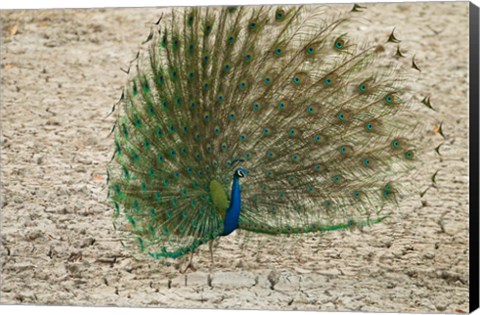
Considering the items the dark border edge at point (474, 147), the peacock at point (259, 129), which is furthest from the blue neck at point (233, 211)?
the dark border edge at point (474, 147)

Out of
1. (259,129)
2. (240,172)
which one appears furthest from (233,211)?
(259,129)

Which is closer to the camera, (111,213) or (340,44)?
(340,44)

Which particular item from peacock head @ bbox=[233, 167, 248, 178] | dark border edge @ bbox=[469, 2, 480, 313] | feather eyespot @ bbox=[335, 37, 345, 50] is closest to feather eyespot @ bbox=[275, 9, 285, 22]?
feather eyespot @ bbox=[335, 37, 345, 50]

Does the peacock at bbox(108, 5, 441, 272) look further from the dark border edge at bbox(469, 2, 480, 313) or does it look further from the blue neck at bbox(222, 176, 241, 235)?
the dark border edge at bbox(469, 2, 480, 313)

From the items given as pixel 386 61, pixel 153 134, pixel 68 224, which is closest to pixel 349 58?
pixel 386 61

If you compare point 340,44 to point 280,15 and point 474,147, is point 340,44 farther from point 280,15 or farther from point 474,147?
point 474,147

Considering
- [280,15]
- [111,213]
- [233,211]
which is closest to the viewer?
[280,15]

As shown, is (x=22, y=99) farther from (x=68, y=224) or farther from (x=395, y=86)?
(x=395, y=86)
